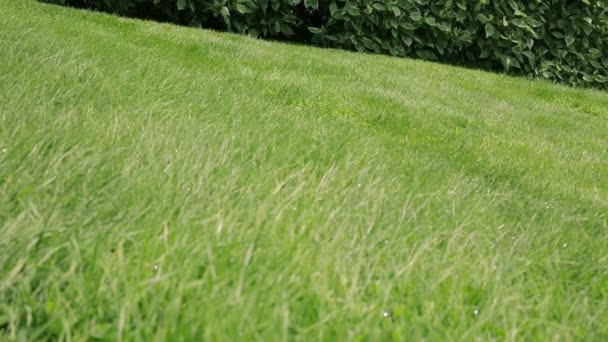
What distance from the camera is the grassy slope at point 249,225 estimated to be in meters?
1.47

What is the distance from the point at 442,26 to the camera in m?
9.73

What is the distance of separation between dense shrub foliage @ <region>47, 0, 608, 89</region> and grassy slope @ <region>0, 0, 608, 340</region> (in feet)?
17.6

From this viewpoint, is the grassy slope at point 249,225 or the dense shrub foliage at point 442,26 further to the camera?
the dense shrub foliage at point 442,26

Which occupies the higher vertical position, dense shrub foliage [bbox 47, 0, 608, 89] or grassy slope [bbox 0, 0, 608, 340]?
grassy slope [bbox 0, 0, 608, 340]

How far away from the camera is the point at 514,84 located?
27.5 feet

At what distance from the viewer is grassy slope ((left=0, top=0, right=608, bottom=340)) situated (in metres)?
1.47

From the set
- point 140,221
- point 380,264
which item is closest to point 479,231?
point 380,264

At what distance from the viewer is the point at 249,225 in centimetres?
188

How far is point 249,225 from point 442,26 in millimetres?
8340

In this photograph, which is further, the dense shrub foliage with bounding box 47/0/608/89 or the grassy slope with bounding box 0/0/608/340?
the dense shrub foliage with bounding box 47/0/608/89

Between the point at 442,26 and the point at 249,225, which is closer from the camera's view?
the point at 249,225

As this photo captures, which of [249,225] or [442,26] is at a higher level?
[249,225]

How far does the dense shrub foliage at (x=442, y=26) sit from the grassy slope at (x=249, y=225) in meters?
5.37

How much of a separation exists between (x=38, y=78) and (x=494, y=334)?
2302 mm
